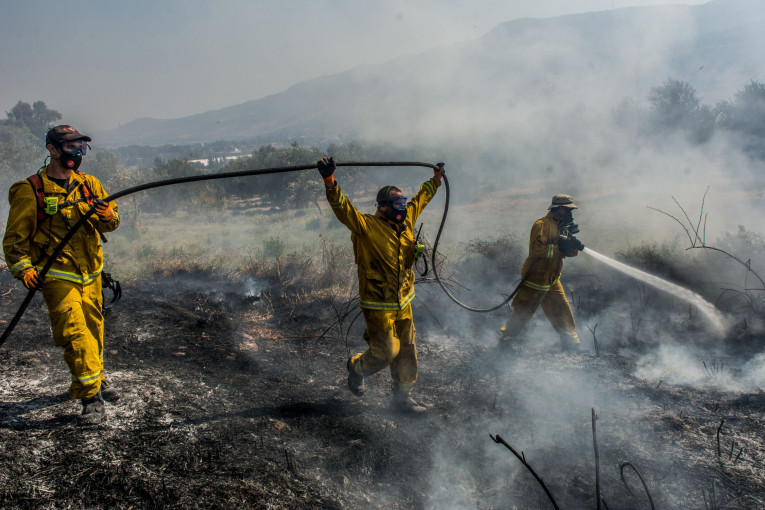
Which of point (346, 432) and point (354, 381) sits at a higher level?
point (354, 381)

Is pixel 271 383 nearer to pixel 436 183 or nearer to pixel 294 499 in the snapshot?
pixel 294 499

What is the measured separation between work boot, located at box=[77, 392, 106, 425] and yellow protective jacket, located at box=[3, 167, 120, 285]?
0.89 meters

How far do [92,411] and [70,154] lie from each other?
1908 millimetres

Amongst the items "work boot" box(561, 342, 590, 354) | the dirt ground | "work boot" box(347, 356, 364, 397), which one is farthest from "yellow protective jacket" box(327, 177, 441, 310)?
"work boot" box(561, 342, 590, 354)

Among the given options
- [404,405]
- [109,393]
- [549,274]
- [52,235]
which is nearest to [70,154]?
[52,235]

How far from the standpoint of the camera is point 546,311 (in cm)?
495

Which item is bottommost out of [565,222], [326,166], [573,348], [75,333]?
[573,348]

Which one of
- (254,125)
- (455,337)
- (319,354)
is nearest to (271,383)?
(319,354)

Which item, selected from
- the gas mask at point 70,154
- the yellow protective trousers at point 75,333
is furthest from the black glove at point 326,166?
the yellow protective trousers at point 75,333

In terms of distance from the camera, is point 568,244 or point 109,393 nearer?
point 109,393

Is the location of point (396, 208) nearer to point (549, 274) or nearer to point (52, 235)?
point (549, 274)

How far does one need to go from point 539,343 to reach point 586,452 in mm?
2125

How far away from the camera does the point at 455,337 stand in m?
5.42

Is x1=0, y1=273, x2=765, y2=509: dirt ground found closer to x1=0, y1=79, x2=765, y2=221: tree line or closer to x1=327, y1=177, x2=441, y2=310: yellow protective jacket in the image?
x1=327, y1=177, x2=441, y2=310: yellow protective jacket
